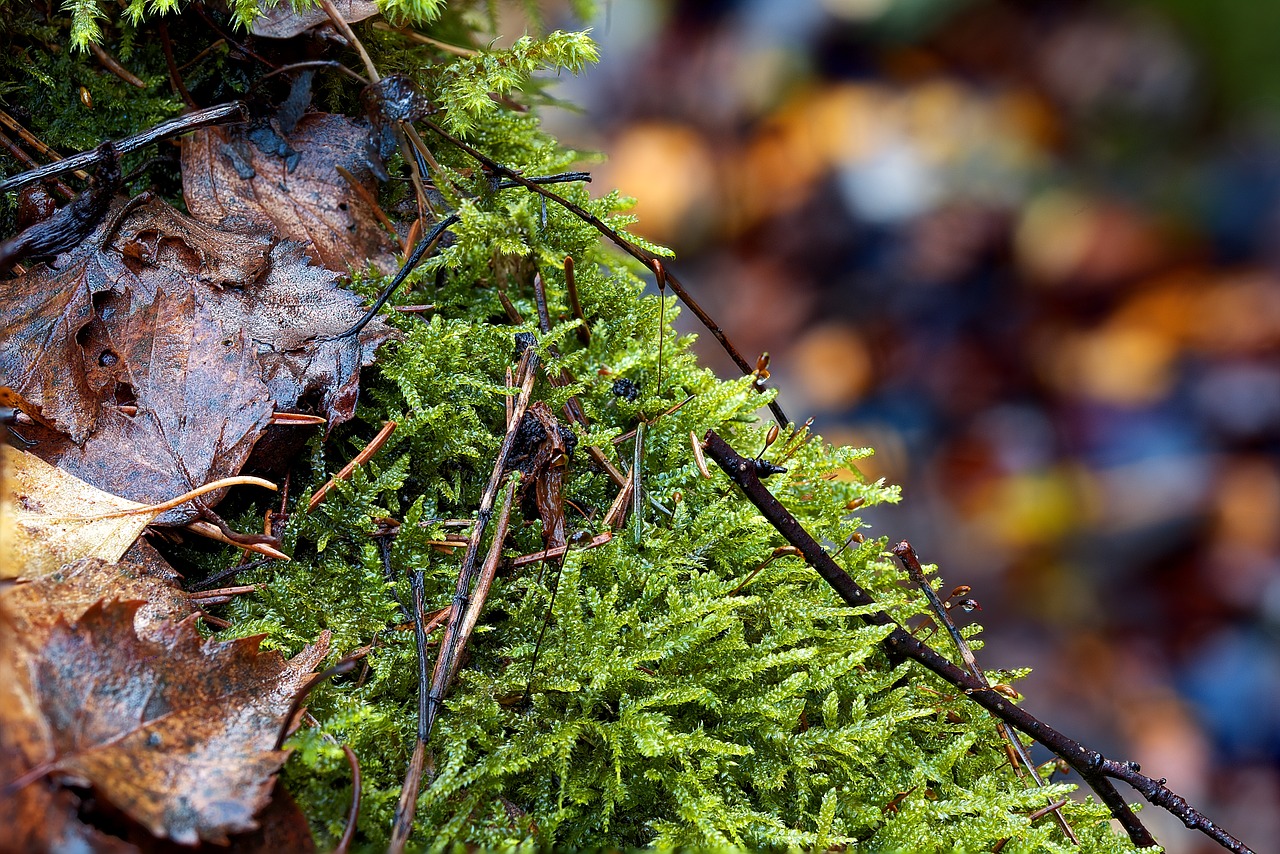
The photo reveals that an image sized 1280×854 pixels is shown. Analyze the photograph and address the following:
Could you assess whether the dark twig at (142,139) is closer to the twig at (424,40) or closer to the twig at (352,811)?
the twig at (424,40)

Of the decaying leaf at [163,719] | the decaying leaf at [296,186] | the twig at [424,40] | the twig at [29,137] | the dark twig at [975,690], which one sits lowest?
the decaying leaf at [163,719]

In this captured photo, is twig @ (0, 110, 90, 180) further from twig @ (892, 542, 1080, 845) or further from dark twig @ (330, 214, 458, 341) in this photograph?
twig @ (892, 542, 1080, 845)

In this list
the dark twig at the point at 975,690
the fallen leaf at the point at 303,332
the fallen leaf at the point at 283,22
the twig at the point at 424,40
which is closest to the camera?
the dark twig at the point at 975,690

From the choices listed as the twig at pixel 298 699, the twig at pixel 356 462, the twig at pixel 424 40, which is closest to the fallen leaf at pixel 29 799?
the twig at pixel 298 699

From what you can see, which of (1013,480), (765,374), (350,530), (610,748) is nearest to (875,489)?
(765,374)

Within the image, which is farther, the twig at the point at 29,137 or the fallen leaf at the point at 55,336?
the twig at the point at 29,137

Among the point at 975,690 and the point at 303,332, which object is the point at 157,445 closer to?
the point at 303,332

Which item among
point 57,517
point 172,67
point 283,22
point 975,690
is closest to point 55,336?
point 57,517
